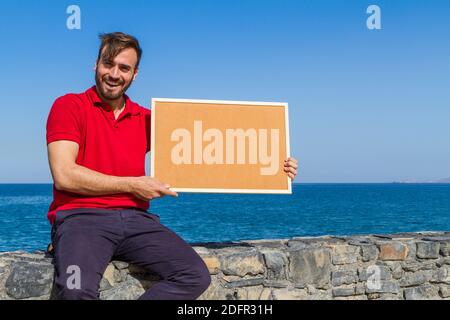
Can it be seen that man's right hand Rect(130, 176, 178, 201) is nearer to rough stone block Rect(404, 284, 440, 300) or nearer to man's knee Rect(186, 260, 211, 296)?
man's knee Rect(186, 260, 211, 296)

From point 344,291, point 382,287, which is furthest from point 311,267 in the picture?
point 382,287

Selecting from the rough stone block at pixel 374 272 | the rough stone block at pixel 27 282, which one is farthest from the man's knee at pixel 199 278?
the rough stone block at pixel 374 272

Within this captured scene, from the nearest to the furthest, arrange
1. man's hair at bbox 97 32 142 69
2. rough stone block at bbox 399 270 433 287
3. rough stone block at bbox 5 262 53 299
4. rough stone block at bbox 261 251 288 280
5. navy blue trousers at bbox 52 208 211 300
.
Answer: navy blue trousers at bbox 52 208 211 300 → rough stone block at bbox 5 262 53 299 → man's hair at bbox 97 32 142 69 → rough stone block at bbox 261 251 288 280 → rough stone block at bbox 399 270 433 287

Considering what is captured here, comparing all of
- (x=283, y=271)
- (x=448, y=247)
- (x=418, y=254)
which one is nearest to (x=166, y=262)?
(x=283, y=271)

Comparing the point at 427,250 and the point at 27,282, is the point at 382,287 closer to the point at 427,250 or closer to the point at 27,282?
the point at 427,250

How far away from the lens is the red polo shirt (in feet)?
10.2

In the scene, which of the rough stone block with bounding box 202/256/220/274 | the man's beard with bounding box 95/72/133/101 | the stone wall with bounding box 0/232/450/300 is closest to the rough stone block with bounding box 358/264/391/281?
the stone wall with bounding box 0/232/450/300

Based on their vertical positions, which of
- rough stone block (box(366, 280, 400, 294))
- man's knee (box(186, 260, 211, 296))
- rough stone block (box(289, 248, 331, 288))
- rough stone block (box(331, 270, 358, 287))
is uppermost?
man's knee (box(186, 260, 211, 296))

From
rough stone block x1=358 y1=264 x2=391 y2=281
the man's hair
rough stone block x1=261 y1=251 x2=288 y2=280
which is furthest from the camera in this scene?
rough stone block x1=358 y1=264 x2=391 y2=281

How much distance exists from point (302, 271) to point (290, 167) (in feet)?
3.35

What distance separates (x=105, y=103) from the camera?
11.1ft

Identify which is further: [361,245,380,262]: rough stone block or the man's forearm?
[361,245,380,262]: rough stone block

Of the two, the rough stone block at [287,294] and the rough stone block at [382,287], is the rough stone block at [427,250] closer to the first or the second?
the rough stone block at [382,287]
